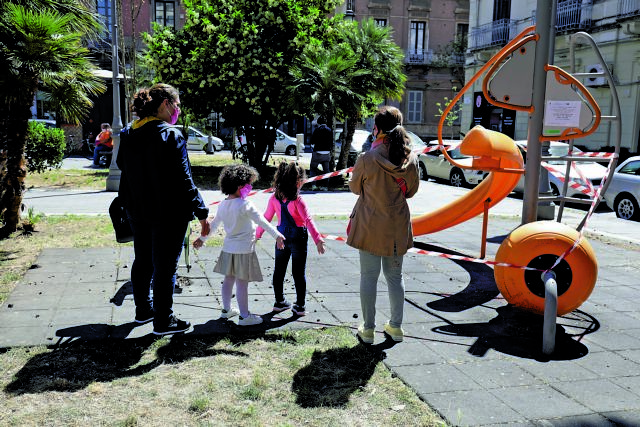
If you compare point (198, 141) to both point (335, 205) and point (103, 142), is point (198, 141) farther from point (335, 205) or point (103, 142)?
point (335, 205)

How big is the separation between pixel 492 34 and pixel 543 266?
92.4 ft

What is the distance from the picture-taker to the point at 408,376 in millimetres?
4250

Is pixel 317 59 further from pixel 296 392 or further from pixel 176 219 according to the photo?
pixel 296 392

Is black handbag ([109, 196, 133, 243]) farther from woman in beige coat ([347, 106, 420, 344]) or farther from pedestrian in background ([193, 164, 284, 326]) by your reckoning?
woman in beige coat ([347, 106, 420, 344])

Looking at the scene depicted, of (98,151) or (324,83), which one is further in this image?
(98,151)

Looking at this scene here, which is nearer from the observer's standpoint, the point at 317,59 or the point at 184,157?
the point at 184,157

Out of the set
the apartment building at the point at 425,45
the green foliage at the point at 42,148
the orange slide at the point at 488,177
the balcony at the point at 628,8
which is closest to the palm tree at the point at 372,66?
the green foliage at the point at 42,148

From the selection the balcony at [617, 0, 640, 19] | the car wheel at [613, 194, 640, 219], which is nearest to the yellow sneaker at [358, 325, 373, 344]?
the car wheel at [613, 194, 640, 219]

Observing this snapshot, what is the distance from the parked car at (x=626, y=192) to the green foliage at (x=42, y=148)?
13.9 metres

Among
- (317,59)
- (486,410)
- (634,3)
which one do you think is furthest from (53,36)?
(634,3)

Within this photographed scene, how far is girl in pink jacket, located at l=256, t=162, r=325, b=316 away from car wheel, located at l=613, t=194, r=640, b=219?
10391 millimetres

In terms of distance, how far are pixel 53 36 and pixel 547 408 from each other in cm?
752

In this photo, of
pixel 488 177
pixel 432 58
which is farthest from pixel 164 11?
pixel 488 177

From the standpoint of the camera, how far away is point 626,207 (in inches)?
538
